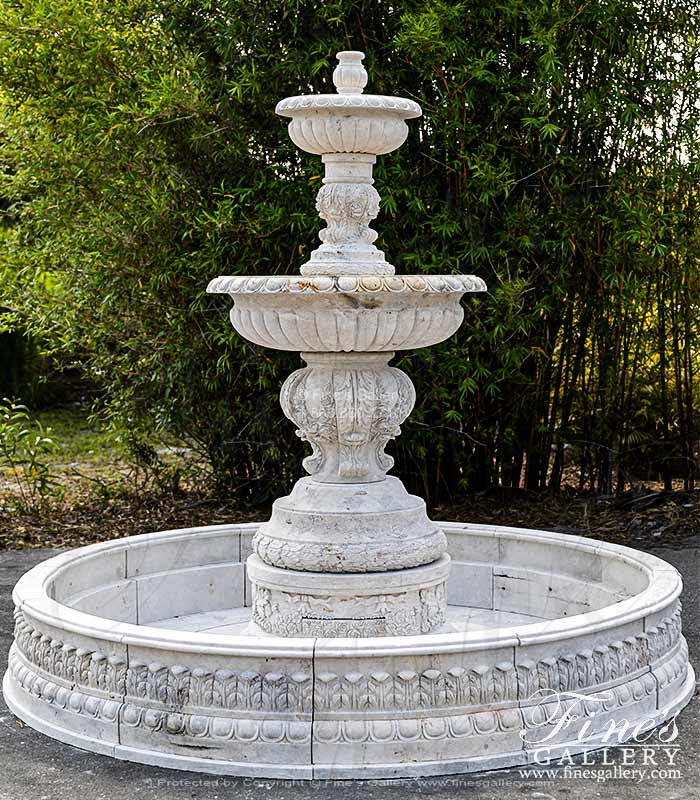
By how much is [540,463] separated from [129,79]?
3297 millimetres

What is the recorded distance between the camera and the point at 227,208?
6.52 m

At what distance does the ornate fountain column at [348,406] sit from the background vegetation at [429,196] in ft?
5.95

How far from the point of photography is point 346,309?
4.29 meters

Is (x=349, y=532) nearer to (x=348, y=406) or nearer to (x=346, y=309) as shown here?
(x=348, y=406)

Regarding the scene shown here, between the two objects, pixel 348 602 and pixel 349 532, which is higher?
pixel 349 532

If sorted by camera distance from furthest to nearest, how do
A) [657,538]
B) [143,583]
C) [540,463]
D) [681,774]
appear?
[540,463] → [657,538] → [143,583] → [681,774]

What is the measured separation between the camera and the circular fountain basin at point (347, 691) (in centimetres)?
370

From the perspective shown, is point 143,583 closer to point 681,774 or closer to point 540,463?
point 681,774

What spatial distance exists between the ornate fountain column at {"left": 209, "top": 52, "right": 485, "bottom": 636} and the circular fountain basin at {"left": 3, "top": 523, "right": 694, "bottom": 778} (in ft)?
2.01

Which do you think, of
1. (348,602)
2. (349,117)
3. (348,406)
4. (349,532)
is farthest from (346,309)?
(348,602)

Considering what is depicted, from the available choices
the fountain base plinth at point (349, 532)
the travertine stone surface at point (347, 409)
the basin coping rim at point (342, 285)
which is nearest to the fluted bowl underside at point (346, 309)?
the basin coping rim at point (342, 285)

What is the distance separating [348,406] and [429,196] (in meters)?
2.54

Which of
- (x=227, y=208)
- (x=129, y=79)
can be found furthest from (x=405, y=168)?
(x=129, y=79)

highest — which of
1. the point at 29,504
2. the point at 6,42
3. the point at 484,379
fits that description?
the point at 6,42
